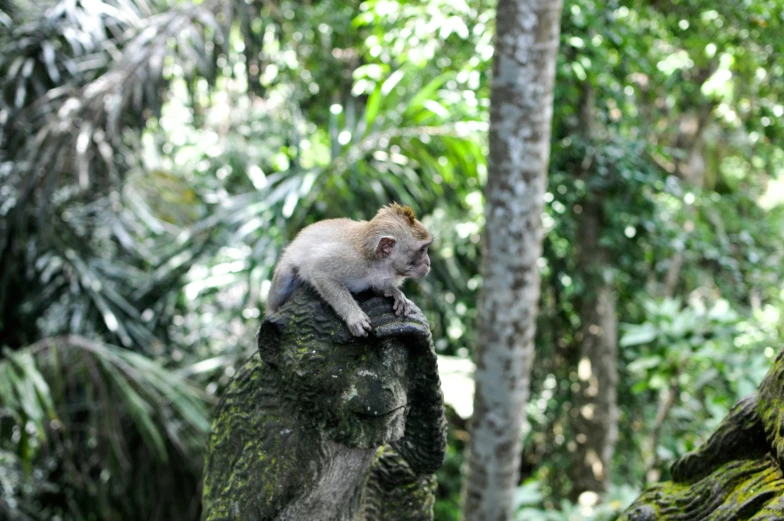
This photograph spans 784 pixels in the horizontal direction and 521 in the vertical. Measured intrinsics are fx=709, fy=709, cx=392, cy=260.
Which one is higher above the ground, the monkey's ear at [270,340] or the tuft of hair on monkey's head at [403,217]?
the tuft of hair on monkey's head at [403,217]

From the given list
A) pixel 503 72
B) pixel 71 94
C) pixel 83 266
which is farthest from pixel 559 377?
pixel 71 94

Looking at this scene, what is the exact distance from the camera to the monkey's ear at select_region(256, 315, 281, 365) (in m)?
1.76

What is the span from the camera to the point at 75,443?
14.9 ft

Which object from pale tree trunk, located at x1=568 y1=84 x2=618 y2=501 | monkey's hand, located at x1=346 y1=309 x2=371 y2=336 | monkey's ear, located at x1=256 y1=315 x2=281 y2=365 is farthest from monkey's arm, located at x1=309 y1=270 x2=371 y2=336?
pale tree trunk, located at x1=568 y1=84 x2=618 y2=501

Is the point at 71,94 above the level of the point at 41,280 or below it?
above

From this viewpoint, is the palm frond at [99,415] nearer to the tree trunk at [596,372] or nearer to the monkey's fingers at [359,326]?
the monkey's fingers at [359,326]

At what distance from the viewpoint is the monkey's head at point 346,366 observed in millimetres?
1673

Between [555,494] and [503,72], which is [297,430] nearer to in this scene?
[503,72]

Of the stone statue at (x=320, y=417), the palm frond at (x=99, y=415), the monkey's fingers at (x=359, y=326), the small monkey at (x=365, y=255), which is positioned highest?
the small monkey at (x=365, y=255)

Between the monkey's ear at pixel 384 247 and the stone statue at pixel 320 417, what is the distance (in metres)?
0.26

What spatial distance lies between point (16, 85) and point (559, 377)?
5.04 meters

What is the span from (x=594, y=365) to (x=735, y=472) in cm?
443

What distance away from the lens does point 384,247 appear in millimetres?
2111

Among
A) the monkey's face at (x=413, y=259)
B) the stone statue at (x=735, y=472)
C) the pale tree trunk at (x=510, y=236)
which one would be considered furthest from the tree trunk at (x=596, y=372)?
the stone statue at (x=735, y=472)
